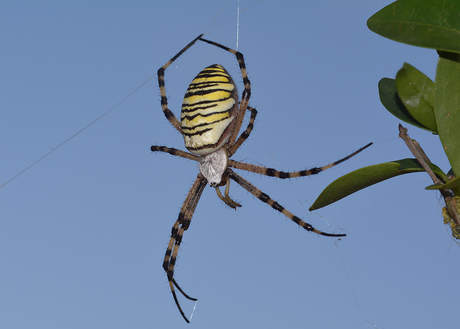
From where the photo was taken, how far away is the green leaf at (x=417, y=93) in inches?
79.1

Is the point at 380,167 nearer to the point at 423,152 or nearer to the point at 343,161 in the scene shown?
the point at 423,152

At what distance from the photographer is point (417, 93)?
2.03 m

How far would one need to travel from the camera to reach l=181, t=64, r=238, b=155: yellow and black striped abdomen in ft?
14.0

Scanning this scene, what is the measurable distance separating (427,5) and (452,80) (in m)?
0.33

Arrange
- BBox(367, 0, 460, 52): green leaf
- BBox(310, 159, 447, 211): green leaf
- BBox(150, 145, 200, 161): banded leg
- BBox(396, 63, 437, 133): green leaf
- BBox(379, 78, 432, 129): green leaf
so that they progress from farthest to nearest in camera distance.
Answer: BBox(150, 145, 200, 161): banded leg < BBox(379, 78, 432, 129): green leaf < BBox(310, 159, 447, 211): green leaf < BBox(396, 63, 437, 133): green leaf < BBox(367, 0, 460, 52): green leaf

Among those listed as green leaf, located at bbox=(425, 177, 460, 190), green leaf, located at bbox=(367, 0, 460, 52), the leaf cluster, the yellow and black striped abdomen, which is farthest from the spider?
green leaf, located at bbox=(367, 0, 460, 52)

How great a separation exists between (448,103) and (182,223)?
4.51 m

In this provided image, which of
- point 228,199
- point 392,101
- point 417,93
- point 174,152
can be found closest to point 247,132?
point 228,199

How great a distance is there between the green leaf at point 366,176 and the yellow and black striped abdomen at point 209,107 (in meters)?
2.03

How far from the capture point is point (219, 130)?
4461 millimetres

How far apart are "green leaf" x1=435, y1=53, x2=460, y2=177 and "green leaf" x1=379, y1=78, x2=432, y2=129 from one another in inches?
12.4

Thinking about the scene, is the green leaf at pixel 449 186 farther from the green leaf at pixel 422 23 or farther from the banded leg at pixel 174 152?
the banded leg at pixel 174 152

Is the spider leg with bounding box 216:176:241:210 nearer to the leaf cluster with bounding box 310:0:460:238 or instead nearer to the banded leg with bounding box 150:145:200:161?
the banded leg with bounding box 150:145:200:161

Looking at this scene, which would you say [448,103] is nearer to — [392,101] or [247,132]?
[392,101]
